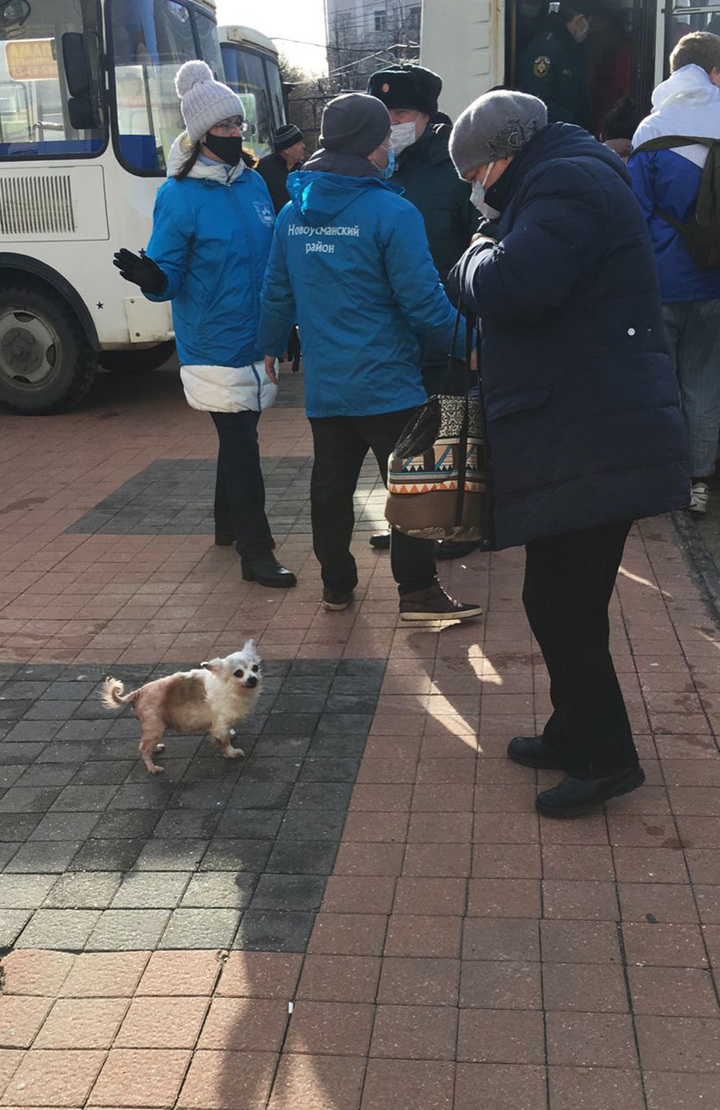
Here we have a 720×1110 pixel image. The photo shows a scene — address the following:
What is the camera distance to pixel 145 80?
967 cm

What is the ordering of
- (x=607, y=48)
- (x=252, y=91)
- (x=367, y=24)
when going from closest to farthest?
(x=607, y=48)
(x=252, y=91)
(x=367, y=24)

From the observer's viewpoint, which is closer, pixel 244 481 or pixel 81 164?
pixel 244 481

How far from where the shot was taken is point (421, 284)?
4.80 meters

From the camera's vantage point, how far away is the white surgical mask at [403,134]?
5.57 m

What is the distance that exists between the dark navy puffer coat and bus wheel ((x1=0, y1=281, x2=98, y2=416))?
24.0 ft

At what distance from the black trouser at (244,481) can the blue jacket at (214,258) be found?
0.33 m

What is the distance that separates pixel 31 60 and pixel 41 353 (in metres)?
2.31

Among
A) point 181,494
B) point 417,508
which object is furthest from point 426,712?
point 181,494

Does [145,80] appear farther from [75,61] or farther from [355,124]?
[355,124]

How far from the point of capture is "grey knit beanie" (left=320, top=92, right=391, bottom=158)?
4754 millimetres

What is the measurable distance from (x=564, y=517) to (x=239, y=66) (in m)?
11.7

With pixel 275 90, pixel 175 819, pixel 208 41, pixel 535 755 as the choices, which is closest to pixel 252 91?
pixel 275 90

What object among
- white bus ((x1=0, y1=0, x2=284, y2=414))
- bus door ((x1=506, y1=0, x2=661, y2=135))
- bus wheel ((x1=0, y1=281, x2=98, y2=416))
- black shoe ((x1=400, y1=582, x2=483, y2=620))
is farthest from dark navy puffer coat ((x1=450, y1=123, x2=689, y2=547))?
bus wheel ((x1=0, y1=281, x2=98, y2=416))

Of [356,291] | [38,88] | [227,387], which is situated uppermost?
[38,88]
